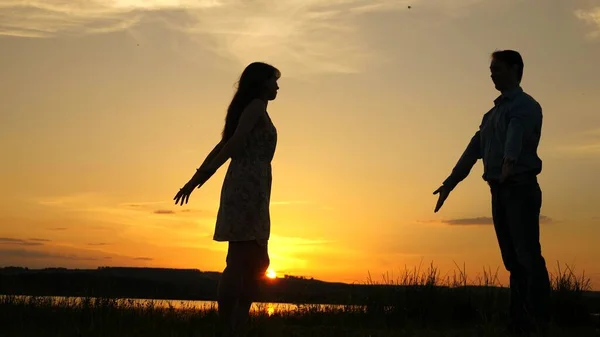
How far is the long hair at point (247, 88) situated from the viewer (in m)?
5.53

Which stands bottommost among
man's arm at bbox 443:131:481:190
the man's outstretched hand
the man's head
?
the man's outstretched hand

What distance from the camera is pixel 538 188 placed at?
5.98m

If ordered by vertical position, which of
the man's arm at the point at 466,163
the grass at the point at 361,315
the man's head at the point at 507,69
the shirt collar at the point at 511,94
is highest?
the man's head at the point at 507,69

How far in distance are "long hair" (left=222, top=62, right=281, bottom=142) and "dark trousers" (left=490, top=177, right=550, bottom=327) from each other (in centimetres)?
225

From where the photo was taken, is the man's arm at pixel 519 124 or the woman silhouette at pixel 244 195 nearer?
the woman silhouette at pixel 244 195

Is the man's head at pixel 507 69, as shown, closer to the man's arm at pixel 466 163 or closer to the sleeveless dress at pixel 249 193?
the man's arm at pixel 466 163

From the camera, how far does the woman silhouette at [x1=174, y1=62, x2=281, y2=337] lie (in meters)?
5.32

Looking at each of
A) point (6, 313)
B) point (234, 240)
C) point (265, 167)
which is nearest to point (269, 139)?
point (265, 167)

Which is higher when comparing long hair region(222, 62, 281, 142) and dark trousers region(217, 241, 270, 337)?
long hair region(222, 62, 281, 142)

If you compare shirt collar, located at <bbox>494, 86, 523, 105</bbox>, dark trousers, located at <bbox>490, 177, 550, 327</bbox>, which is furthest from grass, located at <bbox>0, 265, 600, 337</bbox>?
shirt collar, located at <bbox>494, 86, 523, 105</bbox>

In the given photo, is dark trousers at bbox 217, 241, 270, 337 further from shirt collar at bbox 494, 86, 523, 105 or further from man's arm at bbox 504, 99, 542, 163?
shirt collar at bbox 494, 86, 523, 105

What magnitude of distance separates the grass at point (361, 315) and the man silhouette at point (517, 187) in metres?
0.32

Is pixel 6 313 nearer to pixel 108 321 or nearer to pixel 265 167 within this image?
pixel 108 321

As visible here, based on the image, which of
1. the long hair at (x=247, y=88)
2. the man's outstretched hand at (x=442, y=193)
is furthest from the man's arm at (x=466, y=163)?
the long hair at (x=247, y=88)
